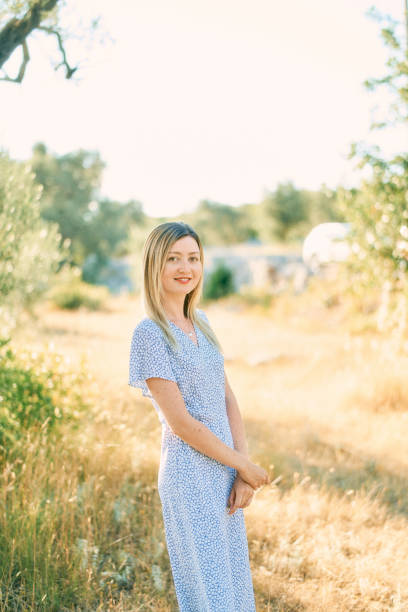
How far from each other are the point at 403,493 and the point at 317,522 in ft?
3.33

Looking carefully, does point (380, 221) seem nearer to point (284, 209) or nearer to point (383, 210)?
point (383, 210)

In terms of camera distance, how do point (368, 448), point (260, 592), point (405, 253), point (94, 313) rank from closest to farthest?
point (260, 592) < point (368, 448) < point (405, 253) < point (94, 313)

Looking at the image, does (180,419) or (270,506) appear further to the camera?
(270,506)

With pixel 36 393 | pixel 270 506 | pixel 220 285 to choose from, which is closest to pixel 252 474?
pixel 270 506

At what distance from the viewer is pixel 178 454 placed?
2.05 m

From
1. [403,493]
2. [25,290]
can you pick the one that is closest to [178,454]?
[403,493]

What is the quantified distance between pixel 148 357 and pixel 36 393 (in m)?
2.18

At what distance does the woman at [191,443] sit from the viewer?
1992 millimetres

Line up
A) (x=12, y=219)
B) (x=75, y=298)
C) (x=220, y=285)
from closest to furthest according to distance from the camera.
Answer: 1. (x=12, y=219)
2. (x=75, y=298)
3. (x=220, y=285)

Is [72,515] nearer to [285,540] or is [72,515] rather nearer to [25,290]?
[285,540]

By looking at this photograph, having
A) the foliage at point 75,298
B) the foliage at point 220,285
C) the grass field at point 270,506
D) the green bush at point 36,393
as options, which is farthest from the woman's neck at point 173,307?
the foliage at point 220,285

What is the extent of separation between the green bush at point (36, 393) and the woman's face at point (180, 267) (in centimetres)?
169

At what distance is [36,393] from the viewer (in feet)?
12.7

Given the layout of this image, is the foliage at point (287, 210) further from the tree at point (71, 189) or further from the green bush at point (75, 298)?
the green bush at point (75, 298)
